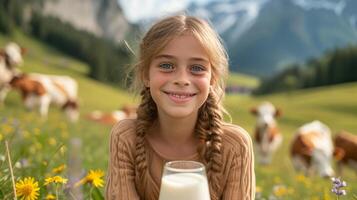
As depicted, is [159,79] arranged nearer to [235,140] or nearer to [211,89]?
[211,89]

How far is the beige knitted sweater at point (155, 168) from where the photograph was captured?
8.04 feet

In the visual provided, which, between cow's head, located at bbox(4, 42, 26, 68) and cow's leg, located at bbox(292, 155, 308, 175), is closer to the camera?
cow's leg, located at bbox(292, 155, 308, 175)

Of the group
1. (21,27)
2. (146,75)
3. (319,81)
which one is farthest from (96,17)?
(146,75)

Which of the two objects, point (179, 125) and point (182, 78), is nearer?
point (182, 78)

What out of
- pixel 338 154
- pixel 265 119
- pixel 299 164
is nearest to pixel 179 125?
pixel 338 154

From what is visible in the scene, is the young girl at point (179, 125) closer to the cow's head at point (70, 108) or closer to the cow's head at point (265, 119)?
the cow's head at point (265, 119)

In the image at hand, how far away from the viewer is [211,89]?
263 centimetres

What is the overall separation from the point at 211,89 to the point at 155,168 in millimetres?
508

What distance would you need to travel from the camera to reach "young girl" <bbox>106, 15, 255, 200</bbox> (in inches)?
93.0

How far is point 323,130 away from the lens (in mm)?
12188

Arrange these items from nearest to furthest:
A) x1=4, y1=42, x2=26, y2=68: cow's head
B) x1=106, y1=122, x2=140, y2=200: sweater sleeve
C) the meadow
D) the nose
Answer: the nose → x1=106, y1=122, x2=140, y2=200: sweater sleeve → the meadow → x1=4, y1=42, x2=26, y2=68: cow's head

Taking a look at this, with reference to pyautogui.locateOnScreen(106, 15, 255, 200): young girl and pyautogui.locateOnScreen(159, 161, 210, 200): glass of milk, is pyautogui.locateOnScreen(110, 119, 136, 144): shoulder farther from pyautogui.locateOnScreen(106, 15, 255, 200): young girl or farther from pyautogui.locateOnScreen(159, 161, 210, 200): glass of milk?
pyautogui.locateOnScreen(159, 161, 210, 200): glass of milk

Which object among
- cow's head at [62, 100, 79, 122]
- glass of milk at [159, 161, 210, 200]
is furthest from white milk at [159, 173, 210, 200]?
cow's head at [62, 100, 79, 122]

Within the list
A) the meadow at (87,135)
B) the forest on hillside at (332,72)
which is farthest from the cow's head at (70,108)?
the forest on hillside at (332,72)
